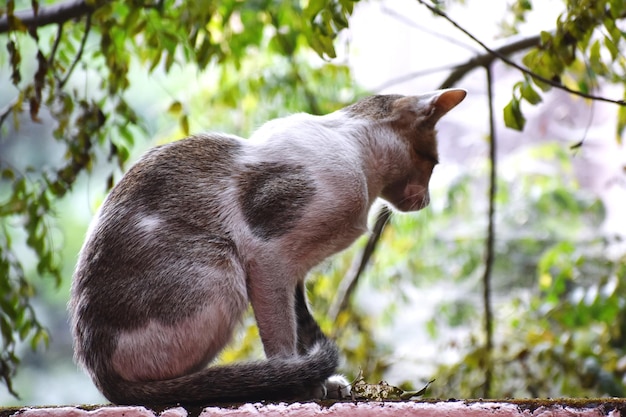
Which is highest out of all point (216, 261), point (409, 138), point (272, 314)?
point (409, 138)

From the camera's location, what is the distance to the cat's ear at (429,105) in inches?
62.7

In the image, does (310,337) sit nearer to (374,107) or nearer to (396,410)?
(396,410)

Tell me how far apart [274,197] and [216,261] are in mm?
163

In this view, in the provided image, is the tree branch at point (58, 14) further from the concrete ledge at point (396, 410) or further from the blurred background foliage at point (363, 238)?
the concrete ledge at point (396, 410)

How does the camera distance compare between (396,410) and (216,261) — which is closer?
(396,410)

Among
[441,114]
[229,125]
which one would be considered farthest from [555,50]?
[229,125]

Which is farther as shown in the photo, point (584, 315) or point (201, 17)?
point (584, 315)

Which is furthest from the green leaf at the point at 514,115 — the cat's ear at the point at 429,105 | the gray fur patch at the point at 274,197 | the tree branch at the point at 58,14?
the tree branch at the point at 58,14

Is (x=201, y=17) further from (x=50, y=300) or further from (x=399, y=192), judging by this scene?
(x=50, y=300)

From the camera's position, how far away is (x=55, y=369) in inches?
202

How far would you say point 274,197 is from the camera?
4.51 ft

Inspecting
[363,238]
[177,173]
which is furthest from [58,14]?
[363,238]

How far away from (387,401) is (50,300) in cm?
437

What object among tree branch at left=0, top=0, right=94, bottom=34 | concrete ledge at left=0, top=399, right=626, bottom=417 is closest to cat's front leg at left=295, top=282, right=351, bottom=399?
concrete ledge at left=0, top=399, right=626, bottom=417
